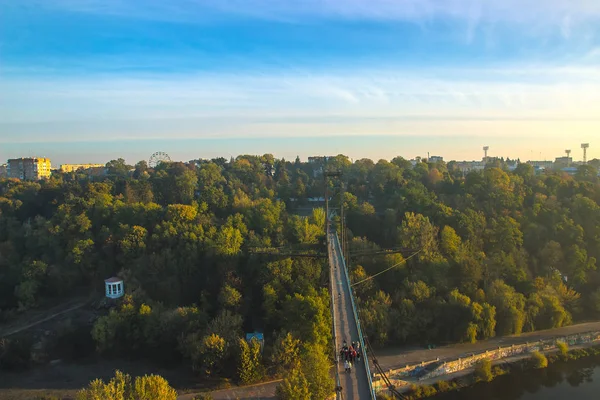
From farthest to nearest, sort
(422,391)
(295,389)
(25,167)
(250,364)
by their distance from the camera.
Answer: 1. (25,167)
2. (422,391)
3. (250,364)
4. (295,389)

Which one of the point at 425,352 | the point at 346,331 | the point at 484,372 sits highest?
the point at 346,331

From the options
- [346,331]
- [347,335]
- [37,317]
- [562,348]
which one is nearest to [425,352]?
[562,348]

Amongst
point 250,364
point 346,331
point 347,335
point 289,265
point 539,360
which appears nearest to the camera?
point 347,335

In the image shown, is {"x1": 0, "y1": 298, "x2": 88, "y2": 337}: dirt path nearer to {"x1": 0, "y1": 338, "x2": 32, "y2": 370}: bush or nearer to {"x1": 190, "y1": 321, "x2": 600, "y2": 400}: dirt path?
{"x1": 0, "y1": 338, "x2": 32, "y2": 370}: bush

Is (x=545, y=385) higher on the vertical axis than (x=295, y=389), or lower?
lower

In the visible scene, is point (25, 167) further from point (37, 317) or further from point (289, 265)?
point (289, 265)

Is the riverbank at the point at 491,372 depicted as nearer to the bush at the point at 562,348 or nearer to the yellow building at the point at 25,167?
the bush at the point at 562,348

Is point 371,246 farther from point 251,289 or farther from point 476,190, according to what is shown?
point 476,190

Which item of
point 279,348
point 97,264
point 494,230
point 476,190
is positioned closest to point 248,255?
point 279,348
